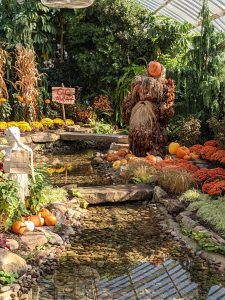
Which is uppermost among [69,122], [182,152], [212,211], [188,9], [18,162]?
[188,9]

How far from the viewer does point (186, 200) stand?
6.29m

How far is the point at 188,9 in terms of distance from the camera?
1327 cm

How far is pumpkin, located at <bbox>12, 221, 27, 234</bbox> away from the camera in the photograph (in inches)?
191

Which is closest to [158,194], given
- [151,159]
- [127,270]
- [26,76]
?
[151,159]

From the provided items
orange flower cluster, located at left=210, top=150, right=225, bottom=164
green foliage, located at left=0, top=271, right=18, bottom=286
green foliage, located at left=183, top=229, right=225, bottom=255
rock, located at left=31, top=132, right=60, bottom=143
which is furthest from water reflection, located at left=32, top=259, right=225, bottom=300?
rock, located at left=31, top=132, right=60, bottom=143

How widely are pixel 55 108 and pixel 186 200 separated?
26.9 feet

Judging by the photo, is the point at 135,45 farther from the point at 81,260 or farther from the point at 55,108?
the point at 81,260

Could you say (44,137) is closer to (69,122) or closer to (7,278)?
(69,122)

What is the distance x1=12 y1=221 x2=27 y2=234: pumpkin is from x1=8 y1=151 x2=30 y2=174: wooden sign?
0.59 metres

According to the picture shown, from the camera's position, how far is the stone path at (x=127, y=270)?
388cm

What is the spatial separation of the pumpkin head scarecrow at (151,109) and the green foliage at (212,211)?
2935 millimetres

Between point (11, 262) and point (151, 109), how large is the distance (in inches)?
204

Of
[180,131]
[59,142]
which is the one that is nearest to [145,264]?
[180,131]

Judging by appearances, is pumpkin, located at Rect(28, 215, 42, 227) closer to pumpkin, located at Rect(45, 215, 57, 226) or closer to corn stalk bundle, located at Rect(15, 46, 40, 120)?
pumpkin, located at Rect(45, 215, 57, 226)
